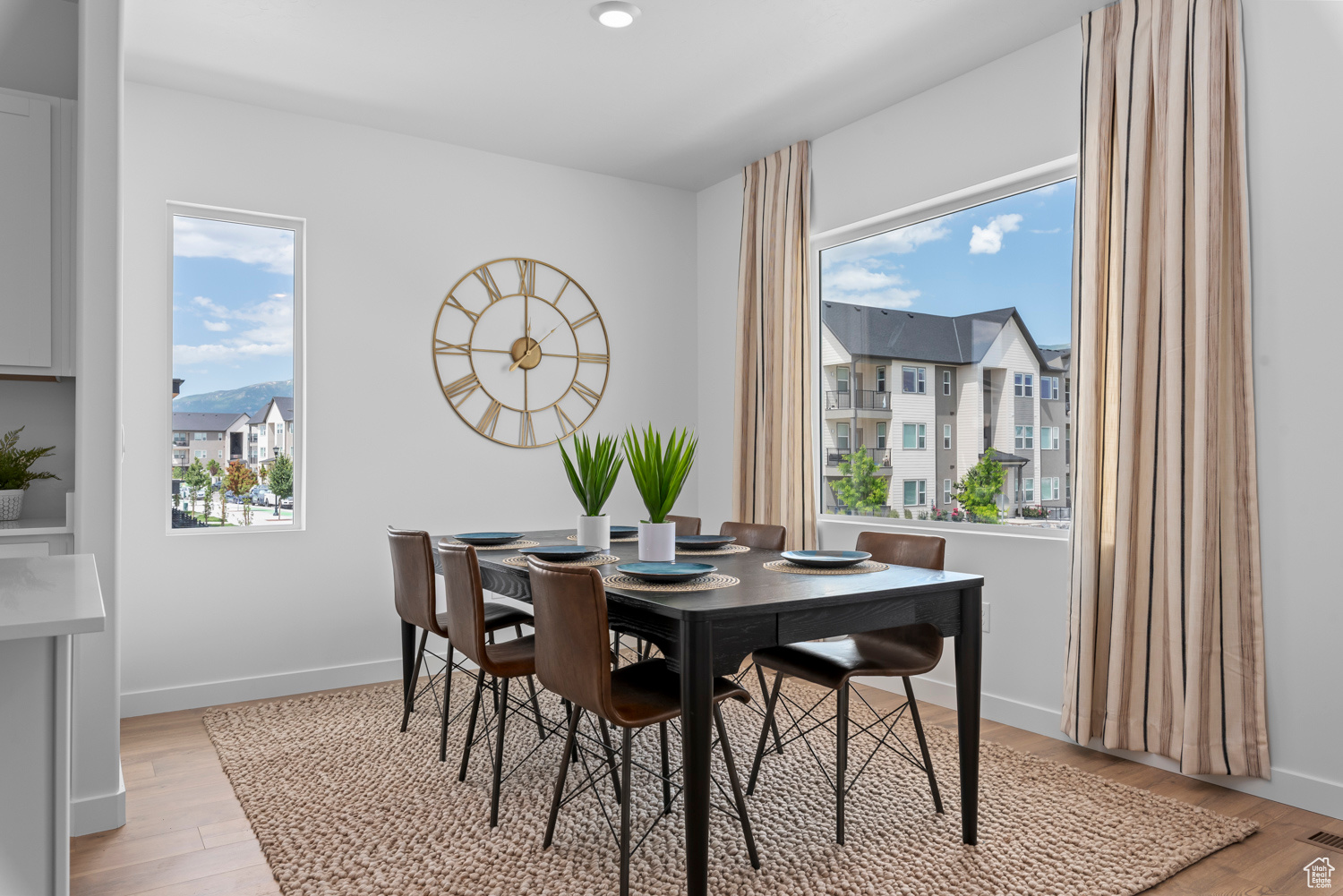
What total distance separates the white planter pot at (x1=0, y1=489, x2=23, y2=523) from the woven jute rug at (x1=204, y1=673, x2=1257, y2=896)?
3.57 ft

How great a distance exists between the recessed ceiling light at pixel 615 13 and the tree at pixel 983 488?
7.49ft

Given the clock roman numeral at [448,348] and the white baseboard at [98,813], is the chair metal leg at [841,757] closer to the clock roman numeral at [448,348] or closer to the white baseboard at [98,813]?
the white baseboard at [98,813]

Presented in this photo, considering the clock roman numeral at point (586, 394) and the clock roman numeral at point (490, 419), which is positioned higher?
the clock roman numeral at point (586, 394)

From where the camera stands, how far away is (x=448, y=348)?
176 inches

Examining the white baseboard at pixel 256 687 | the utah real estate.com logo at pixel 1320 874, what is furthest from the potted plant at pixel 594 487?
the utah real estate.com logo at pixel 1320 874

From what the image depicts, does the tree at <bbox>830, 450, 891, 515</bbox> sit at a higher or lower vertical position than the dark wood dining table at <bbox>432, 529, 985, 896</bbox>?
higher

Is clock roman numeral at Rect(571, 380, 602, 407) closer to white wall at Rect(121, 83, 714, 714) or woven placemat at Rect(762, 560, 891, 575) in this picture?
white wall at Rect(121, 83, 714, 714)

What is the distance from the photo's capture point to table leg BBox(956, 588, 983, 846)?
235 centimetres

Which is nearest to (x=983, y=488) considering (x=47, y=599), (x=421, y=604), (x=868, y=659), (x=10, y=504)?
(x=868, y=659)

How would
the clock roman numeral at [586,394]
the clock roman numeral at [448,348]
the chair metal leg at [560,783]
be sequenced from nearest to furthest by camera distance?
the chair metal leg at [560,783] → the clock roman numeral at [448,348] → the clock roman numeral at [586,394]

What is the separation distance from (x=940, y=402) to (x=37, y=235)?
3.49 metres

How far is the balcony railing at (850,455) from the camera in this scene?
4199mm

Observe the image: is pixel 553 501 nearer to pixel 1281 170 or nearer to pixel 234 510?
pixel 234 510

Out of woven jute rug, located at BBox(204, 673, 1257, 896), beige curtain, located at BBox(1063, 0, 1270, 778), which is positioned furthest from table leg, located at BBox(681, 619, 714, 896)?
beige curtain, located at BBox(1063, 0, 1270, 778)
